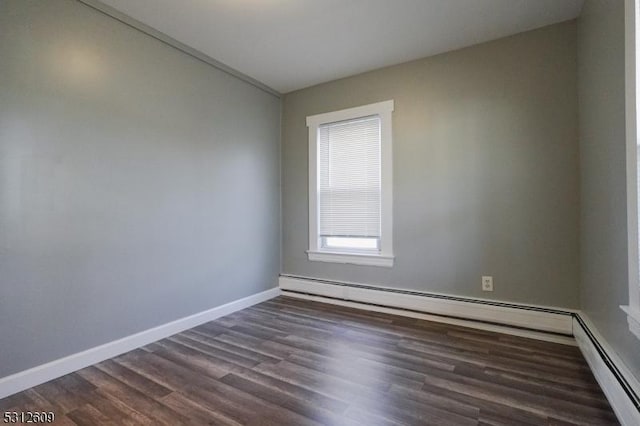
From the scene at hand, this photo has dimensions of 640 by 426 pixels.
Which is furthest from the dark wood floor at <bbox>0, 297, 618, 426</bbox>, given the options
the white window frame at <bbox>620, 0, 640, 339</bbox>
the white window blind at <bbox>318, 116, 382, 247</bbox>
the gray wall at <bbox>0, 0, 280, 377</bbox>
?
the white window blind at <bbox>318, 116, 382, 247</bbox>

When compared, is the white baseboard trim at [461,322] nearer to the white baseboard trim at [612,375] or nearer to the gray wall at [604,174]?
the white baseboard trim at [612,375]

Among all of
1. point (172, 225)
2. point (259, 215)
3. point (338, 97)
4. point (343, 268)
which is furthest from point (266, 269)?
point (338, 97)

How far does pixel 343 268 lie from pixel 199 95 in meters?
2.30

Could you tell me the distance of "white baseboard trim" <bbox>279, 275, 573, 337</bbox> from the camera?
2.45 metres

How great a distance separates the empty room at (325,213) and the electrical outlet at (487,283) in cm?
2

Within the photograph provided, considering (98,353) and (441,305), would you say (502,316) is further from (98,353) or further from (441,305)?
(98,353)

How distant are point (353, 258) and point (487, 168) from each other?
1.58m

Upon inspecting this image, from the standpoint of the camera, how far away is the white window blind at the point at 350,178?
3289 mm

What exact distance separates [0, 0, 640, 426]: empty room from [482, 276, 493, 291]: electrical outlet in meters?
0.02

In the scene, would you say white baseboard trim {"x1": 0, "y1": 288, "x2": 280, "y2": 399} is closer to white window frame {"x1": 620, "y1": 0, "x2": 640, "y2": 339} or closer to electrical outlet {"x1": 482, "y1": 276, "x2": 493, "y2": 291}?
electrical outlet {"x1": 482, "y1": 276, "x2": 493, "y2": 291}

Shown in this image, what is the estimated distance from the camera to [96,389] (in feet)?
5.96

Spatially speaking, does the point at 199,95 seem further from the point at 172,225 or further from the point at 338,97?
the point at 338,97

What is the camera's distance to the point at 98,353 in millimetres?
2146

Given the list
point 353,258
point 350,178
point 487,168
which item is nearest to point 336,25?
point 350,178
